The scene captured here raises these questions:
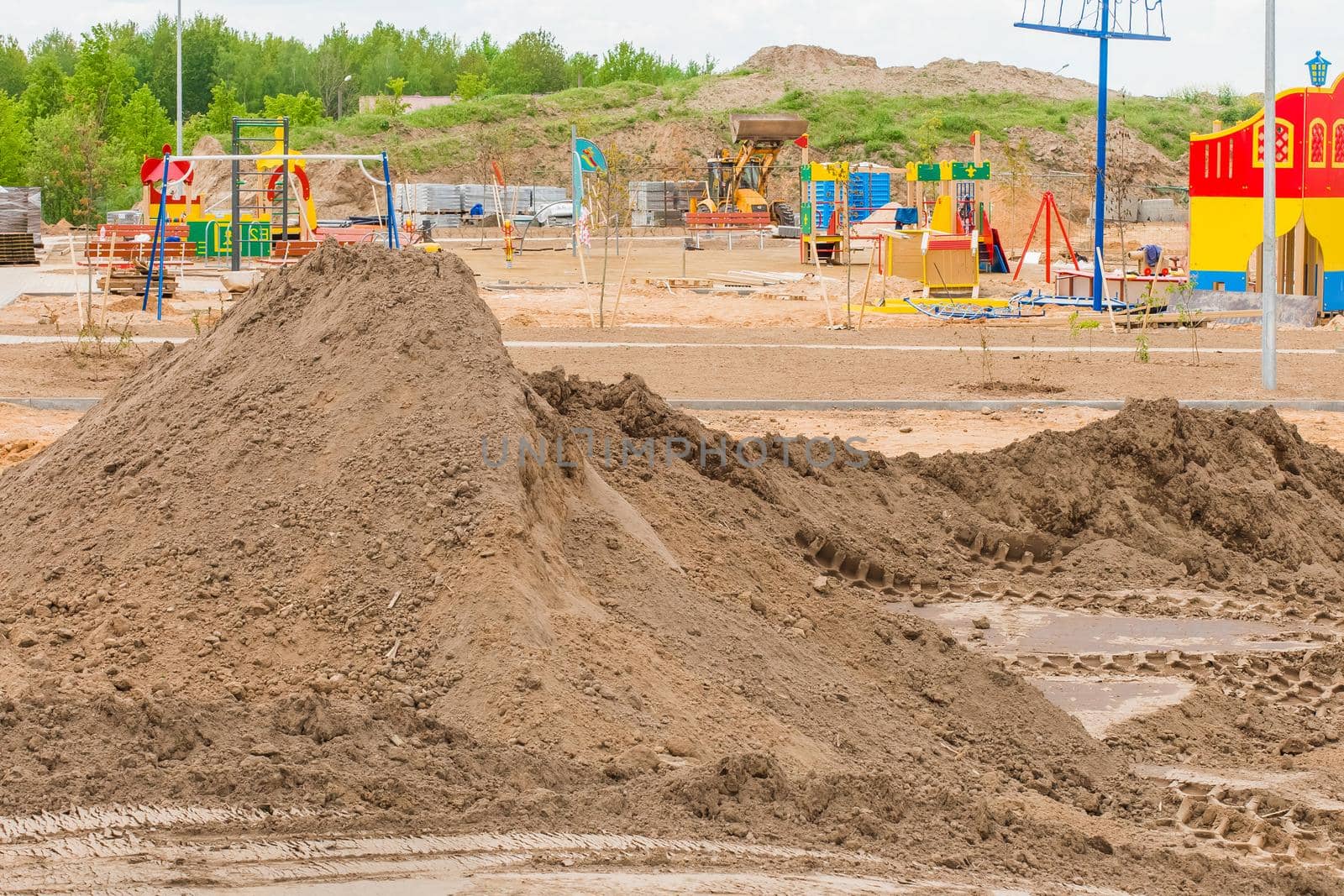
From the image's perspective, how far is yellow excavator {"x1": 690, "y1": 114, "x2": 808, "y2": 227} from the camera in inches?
1642

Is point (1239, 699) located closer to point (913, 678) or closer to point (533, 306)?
point (913, 678)

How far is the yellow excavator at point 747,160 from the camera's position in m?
41.7

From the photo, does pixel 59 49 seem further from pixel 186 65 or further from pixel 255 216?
pixel 255 216

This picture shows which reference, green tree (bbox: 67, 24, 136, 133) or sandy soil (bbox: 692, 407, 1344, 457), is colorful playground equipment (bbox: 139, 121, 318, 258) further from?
green tree (bbox: 67, 24, 136, 133)

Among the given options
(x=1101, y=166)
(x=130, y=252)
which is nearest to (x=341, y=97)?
(x=130, y=252)

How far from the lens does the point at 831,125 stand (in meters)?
62.7

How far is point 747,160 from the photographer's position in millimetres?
42125

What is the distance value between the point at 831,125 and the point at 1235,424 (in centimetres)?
5499

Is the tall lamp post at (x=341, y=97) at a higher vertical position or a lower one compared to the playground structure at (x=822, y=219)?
higher

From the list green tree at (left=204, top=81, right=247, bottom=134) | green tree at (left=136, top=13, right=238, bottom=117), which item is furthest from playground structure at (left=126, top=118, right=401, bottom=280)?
green tree at (left=136, top=13, right=238, bottom=117)

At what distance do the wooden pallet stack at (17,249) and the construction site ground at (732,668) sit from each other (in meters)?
23.8

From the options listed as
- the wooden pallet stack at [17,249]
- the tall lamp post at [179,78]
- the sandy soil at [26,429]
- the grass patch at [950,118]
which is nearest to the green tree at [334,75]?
the grass patch at [950,118]

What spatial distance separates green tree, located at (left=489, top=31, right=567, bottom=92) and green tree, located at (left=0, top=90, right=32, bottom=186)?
168 feet

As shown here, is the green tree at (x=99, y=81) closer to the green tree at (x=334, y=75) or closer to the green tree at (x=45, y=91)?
the green tree at (x=45, y=91)
